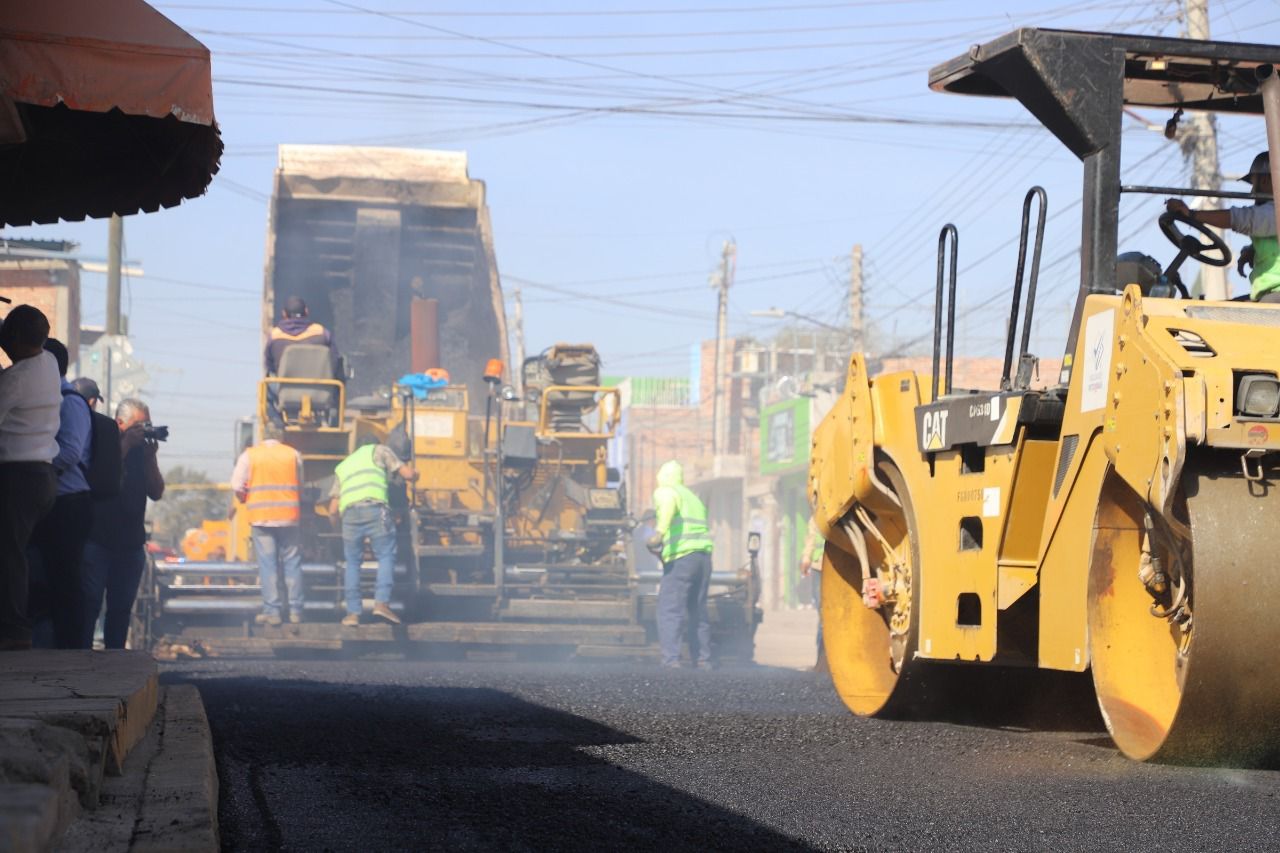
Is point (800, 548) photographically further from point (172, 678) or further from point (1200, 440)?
point (1200, 440)

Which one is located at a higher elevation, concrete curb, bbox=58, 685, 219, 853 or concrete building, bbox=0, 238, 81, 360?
concrete building, bbox=0, 238, 81, 360

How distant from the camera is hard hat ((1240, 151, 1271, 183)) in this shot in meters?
5.42

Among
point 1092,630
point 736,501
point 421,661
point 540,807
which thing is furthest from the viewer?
point 736,501

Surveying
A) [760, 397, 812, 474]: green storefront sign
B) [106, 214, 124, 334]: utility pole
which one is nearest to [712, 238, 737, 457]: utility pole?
[760, 397, 812, 474]: green storefront sign

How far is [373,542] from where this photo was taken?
1243 centimetres

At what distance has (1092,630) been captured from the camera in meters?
4.79

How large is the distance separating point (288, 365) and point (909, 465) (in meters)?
7.65

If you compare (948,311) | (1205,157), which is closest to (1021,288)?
(948,311)

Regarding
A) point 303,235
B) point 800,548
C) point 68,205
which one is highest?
point 303,235

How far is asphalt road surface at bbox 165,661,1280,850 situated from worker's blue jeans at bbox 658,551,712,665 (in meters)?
5.58

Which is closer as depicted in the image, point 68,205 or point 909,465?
point 909,465

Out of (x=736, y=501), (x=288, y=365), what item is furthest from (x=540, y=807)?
(x=736, y=501)

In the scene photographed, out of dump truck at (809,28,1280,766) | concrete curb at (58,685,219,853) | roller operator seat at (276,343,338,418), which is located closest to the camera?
concrete curb at (58,685,219,853)

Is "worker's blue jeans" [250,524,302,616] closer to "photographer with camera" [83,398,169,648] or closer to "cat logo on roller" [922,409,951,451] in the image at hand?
"photographer with camera" [83,398,169,648]
